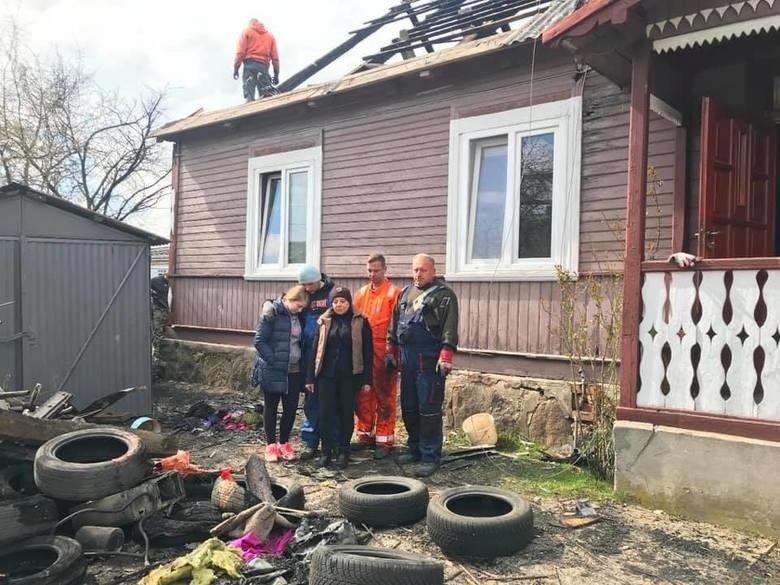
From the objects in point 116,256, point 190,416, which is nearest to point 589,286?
point 190,416

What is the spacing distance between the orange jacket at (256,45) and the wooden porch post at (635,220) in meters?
8.29

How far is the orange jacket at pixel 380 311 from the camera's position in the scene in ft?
20.4

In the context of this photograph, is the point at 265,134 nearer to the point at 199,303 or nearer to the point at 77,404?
the point at 199,303

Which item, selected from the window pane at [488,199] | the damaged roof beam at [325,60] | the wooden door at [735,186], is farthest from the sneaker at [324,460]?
the damaged roof beam at [325,60]

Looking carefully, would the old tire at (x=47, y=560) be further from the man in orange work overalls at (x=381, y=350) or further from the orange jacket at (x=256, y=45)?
the orange jacket at (x=256, y=45)

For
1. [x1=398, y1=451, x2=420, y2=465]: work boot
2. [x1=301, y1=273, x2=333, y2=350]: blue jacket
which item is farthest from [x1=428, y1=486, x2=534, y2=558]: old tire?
[x1=301, y1=273, x2=333, y2=350]: blue jacket

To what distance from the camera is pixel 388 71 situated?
8070 millimetres

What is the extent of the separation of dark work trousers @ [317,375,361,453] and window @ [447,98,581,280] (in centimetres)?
218

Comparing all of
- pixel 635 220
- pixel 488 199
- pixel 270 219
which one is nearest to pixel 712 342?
pixel 635 220

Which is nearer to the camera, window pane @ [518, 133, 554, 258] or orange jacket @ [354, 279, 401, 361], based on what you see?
orange jacket @ [354, 279, 401, 361]

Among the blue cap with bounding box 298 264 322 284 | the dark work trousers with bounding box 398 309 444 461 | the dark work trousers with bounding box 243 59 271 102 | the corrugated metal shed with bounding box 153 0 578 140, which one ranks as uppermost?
the dark work trousers with bounding box 243 59 271 102

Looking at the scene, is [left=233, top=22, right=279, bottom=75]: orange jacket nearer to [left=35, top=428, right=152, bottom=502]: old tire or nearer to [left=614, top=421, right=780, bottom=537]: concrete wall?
[left=35, top=428, right=152, bottom=502]: old tire

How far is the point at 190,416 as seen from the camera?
26.0ft

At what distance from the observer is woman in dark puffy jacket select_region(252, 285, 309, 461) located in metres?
5.85
